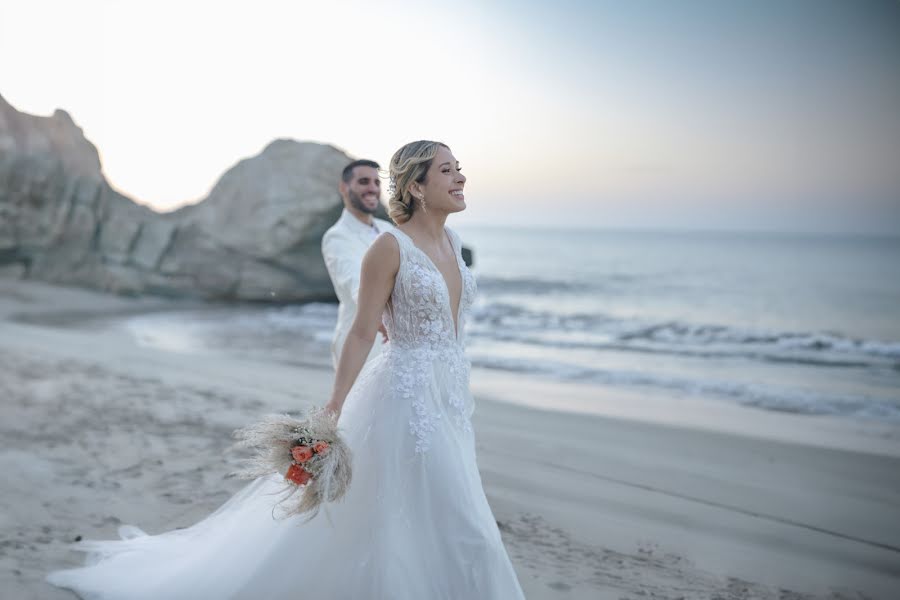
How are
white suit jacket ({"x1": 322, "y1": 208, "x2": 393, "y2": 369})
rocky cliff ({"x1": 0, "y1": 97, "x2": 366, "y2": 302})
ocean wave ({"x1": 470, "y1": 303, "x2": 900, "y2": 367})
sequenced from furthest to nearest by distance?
rocky cliff ({"x1": 0, "y1": 97, "x2": 366, "y2": 302}) → ocean wave ({"x1": 470, "y1": 303, "x2": 900, "y2": 367}) → white suit jacket ({"x1": 322, "y1": 208, "x2": 393, "y2": 369})

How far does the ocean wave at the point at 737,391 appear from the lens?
8.23 m

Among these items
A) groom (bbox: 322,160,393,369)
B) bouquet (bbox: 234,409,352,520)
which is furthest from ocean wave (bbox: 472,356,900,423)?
Result: bouquet (bbox: 234,409,352,520)

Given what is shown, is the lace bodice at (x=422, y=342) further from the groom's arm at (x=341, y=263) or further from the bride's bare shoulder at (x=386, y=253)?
the groom's arm at (x=341, y=263)

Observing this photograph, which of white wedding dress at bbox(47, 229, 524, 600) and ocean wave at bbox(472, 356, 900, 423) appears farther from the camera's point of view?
ocean wave at bbox(472, 356, 900, 423)

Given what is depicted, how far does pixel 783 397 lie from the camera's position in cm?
874

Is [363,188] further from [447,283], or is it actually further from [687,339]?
[687,339]

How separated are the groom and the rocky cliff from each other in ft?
36.3

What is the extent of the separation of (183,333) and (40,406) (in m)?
6.35

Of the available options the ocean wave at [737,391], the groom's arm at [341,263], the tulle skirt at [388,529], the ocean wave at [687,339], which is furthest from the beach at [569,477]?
the ocean wave at [687,339]

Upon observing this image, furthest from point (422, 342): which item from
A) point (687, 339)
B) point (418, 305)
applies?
point (687, 339)

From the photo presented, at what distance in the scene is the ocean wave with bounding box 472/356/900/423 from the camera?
8.23 m

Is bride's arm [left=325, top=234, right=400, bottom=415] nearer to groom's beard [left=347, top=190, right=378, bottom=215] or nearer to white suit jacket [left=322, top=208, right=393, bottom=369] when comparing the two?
white suit jacket [left=322, top=208, right=393, bottom=369]

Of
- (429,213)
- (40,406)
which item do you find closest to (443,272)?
(429,213)

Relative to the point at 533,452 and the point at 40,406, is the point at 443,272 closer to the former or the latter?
the point at 533,452
